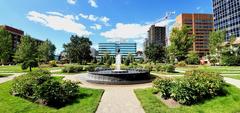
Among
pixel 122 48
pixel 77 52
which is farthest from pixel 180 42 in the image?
pixel 122 48

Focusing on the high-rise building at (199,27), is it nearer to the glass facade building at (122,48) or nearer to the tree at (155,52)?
the glass facade building at (122,48)

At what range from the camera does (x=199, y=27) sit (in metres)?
130

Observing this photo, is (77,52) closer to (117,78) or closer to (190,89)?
(117,78)

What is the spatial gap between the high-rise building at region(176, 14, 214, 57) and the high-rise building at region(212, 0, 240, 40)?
19.6 meters

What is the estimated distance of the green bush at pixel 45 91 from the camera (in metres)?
9.05

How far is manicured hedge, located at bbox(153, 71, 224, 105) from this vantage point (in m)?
9.35

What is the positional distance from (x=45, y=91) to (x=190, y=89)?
732 cm

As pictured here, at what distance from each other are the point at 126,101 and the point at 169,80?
10.2ft

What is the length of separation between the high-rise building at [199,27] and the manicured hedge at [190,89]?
12419 centimetres

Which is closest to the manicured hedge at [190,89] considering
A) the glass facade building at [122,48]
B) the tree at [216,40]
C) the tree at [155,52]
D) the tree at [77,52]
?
the tree at [155,52]

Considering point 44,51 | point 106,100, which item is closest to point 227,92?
point 106,100

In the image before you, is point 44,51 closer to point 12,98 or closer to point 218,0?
point 12,98

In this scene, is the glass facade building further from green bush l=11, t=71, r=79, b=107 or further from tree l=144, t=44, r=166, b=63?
green bush l=11, t=71, r=79, b=107

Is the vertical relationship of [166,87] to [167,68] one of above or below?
below
